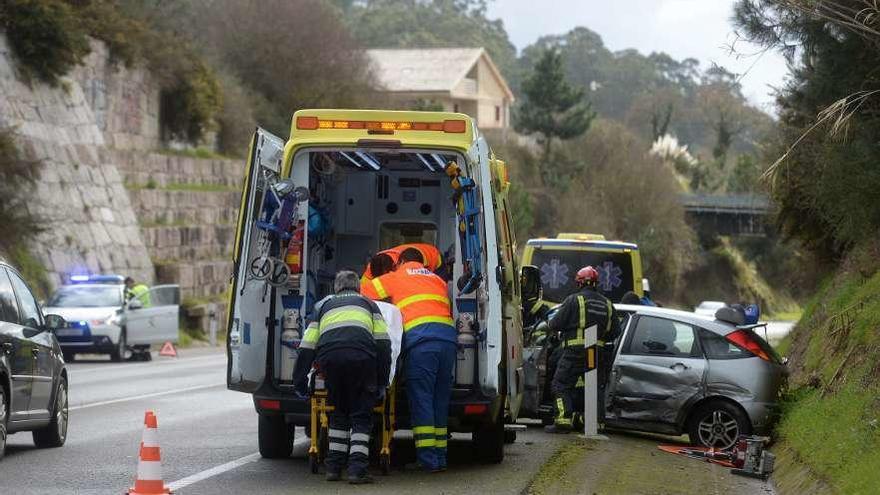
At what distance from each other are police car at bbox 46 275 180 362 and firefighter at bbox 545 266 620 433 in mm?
17350

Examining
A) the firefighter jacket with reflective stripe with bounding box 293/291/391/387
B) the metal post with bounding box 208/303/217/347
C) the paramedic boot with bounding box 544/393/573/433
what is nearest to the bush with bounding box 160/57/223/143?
the metal post with bounding box 208/303/217/347

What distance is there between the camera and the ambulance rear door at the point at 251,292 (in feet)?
38.3

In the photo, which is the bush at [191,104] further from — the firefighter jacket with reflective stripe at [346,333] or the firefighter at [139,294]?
the firefighter jacket with reflective stripe at [346,333]

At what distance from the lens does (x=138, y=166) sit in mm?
49062

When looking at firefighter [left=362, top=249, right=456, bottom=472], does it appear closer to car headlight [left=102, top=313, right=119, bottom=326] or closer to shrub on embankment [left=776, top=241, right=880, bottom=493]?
shrub on embankment [left=776, top=241, right=880, bottom=493]

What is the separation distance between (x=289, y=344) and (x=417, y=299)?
1.00 meters

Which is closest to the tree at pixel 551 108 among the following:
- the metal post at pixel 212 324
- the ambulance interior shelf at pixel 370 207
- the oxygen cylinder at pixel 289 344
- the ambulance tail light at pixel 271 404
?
the metal post at pixel 212 324

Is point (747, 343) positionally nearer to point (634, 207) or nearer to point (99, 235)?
point (99, 235)

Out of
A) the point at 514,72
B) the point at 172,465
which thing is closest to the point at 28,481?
the point at 172,465

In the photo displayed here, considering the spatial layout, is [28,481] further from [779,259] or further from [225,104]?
[779,259]

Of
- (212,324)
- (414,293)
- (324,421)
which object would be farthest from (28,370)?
(212,324)

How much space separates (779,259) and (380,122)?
250 feet

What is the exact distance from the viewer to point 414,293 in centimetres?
1209

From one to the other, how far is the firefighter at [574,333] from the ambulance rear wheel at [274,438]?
3.37 m
